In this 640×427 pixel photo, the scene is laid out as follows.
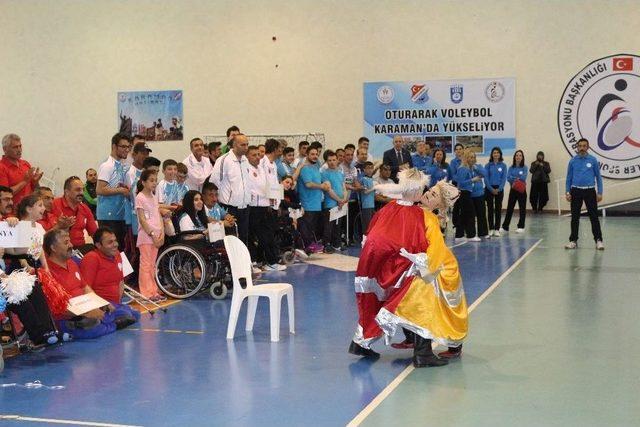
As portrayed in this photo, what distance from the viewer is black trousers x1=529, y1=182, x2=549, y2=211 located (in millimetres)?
16594

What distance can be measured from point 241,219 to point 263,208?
0.30m

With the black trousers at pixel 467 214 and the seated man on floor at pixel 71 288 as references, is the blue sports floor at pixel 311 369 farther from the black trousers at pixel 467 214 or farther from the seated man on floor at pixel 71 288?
the black trousers at pixel 467 214

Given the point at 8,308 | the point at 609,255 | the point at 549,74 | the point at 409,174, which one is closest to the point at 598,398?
the point at 409,174

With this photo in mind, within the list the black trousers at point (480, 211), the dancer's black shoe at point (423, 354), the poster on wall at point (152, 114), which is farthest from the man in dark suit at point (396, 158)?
the poster on wall at point (152, 114)

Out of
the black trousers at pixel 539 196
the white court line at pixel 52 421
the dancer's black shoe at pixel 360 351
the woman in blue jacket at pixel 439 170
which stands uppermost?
the woman in blue jacket at pixel 439 170

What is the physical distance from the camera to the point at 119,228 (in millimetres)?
7715

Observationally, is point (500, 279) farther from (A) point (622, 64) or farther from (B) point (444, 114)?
(A) point (622, 64)

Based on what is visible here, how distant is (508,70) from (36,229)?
12874mm

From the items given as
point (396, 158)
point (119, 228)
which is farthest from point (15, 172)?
point (396, 158)

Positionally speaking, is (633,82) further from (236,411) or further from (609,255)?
(236,411)

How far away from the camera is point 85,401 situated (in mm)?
4168

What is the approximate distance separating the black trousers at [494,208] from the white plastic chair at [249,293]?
23.8 feet

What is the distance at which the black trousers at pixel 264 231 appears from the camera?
8.72m

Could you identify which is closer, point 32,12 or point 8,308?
point 8,308
